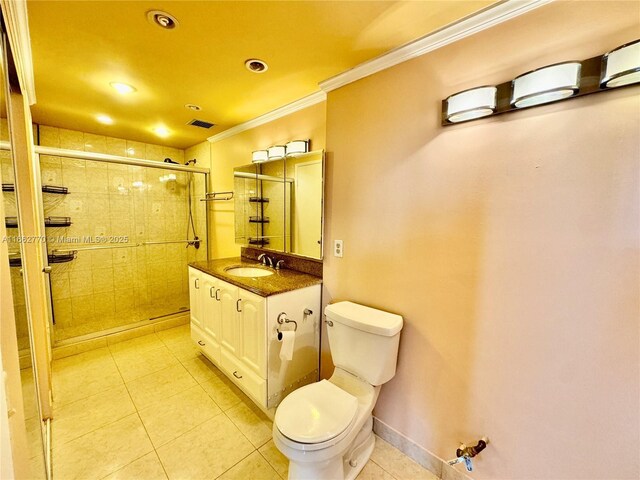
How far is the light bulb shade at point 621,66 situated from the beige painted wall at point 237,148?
4.83ft

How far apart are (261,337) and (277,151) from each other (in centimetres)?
151

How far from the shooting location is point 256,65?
5.26 ft

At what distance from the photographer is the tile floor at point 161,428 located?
1440mm

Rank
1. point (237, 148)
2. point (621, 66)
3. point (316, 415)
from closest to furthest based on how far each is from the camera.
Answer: point (621, 66), point (316, 415), point (237, 148)

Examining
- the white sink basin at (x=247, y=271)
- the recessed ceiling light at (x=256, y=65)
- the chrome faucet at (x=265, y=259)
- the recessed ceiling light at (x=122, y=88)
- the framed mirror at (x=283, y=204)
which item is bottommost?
the white sink basin at (x=247, y=271)

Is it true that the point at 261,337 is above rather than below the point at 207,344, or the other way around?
above

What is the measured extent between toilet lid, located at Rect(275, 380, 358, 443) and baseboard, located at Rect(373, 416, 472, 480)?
0.52 metres

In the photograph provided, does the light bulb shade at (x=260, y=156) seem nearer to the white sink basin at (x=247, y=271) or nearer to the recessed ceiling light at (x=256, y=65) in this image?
the recessed ceiling light at (x=256, y=65)

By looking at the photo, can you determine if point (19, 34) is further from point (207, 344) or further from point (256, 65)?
point (207, 344)

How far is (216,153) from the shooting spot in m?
3.16

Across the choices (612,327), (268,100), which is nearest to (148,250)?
(268,100)

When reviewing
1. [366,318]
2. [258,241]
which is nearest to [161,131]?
[258,241]

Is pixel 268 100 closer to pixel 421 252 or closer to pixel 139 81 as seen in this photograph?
pixel 139 81

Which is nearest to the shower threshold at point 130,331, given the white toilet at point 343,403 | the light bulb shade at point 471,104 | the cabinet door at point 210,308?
the cabinet door at point 210,308
